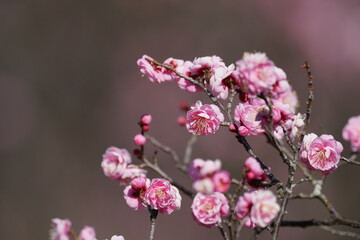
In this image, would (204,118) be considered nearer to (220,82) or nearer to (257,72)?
(220,82)

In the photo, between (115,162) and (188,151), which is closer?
(115,162)

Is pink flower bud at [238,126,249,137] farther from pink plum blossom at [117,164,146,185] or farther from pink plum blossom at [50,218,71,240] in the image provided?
pink plum blossom at [50,218,71,240]

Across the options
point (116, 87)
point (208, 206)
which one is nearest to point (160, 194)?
point (208, 206)

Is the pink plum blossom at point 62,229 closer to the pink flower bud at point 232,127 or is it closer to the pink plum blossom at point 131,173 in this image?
the pink plum blossom at point 131,173

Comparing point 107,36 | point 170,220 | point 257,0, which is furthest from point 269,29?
point 170,220

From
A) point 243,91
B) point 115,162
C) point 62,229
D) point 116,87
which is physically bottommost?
point 62,229

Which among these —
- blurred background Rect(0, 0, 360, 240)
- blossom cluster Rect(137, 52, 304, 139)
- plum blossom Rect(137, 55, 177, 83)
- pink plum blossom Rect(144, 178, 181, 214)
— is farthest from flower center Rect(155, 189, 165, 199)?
blurred background Rect(0, 0, 360, 240)

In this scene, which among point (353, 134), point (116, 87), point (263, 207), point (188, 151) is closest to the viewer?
point (263, 207)
